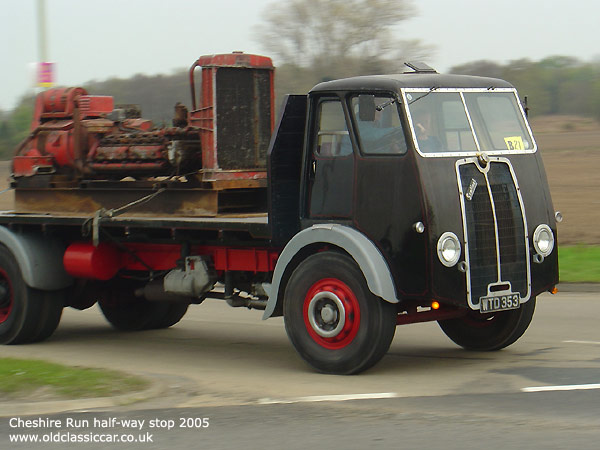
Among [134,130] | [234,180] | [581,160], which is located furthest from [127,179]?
[581,160]

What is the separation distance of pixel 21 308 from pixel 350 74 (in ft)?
73.7

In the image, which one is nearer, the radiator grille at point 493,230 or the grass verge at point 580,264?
the radiator grille at point 493,230

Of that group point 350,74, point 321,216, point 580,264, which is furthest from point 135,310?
point 350,74

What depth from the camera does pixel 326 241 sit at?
927 cm

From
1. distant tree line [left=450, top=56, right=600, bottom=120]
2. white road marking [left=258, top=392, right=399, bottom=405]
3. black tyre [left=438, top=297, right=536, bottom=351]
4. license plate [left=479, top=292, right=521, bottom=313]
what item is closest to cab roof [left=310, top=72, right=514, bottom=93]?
license plate [left=479, top=292, right=521, bottom=313]

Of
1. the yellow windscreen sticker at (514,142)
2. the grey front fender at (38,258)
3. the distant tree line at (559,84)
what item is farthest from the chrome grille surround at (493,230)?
the distant tree line at (559,84)

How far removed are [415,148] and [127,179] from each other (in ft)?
13.9

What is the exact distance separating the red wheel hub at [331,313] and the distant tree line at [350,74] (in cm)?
346

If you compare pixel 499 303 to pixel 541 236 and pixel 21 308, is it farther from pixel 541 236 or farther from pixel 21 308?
pixel 21 308

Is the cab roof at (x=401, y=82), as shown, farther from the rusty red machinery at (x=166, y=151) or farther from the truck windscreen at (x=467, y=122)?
the rusty red machinery at (x=166, y=151)

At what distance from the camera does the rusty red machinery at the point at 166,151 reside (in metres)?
11.0

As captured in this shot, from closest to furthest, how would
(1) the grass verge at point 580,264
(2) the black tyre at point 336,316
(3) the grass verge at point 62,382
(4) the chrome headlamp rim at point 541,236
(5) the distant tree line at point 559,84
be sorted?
(3) the grass verge at point 62,382 < (2) the black tyre at point 336,316 < (4) the chrome headlamp rim at point 541,236 < (1) the grass verge at point 580,264 < (5) the distant tree line at point 559,84

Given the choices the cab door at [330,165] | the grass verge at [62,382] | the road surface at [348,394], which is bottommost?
the road surface at [348,394]

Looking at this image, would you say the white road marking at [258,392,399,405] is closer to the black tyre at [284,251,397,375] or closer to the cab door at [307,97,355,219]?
the black tyre at [284,251,397,375]
